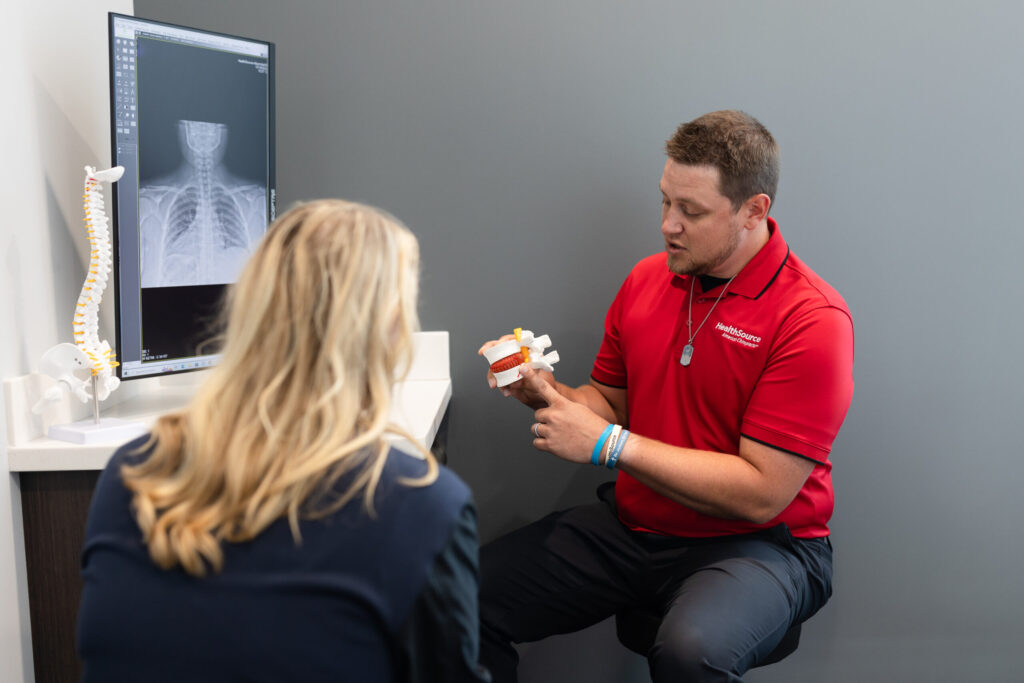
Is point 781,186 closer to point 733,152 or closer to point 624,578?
point 733,152

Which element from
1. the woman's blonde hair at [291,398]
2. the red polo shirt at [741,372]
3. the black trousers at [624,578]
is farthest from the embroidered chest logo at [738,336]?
the woman's blonde hair at [291,398]


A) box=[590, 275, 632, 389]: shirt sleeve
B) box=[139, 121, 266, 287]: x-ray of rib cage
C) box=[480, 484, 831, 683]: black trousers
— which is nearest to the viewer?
box=[480, 484, 831, 683]: black trousers

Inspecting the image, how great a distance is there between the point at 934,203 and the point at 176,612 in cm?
191

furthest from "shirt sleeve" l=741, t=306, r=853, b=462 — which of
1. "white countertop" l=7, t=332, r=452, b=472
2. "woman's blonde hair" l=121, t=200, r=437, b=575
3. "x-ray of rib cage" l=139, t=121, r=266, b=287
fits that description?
"x-ray of rib cage" l=139, t=121, r=266, b=287

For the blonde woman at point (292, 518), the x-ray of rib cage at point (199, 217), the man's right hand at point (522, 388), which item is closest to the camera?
the blonde woman at point (292, 518)

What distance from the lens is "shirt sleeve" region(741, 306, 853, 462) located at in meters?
1.63

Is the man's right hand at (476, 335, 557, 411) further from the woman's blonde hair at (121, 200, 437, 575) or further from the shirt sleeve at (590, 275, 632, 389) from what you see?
the woman's blonde hair at (121, 200, 437, 575)

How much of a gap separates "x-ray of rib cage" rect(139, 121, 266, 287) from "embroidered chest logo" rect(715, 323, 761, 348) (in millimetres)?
1022

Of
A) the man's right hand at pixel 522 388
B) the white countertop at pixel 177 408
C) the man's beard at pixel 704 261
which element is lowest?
the white countertop at pixel 177 408

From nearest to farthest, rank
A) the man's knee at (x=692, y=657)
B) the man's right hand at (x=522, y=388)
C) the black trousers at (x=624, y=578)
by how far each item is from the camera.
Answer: the man's knee at (x=692, y=657) < the black trousers at (x=624, y=578) < the man's right hand at (x=522, y=388)

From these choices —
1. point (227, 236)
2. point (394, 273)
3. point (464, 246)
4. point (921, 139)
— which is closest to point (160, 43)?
point (227, 236)

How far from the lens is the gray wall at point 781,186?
2027mm

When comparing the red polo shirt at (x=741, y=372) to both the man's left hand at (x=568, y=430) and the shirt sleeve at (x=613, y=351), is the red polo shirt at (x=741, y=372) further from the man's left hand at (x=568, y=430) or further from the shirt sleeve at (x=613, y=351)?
the man's left hand at (x=568, y=430)

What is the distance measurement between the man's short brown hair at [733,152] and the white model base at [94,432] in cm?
118
